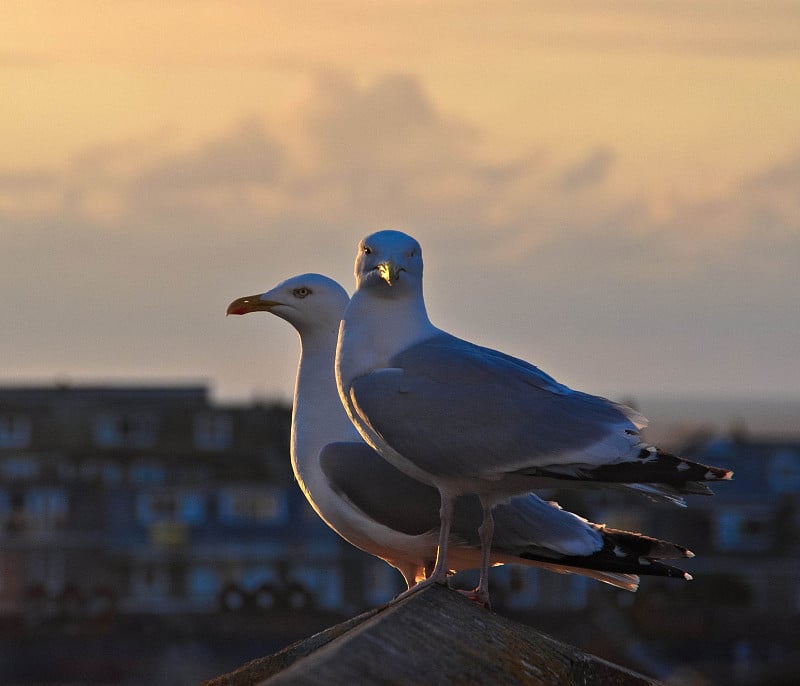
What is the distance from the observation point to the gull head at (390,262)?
11.3m

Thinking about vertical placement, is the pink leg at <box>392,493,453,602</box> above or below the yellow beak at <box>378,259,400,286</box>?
below

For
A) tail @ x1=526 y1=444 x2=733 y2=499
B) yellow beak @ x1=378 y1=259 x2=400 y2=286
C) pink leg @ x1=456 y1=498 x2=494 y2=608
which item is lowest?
pink leg @ x1=456 y1=498 x2=494 y2=608

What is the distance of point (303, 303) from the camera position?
14125 mm

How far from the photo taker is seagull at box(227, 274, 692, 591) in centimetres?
1294

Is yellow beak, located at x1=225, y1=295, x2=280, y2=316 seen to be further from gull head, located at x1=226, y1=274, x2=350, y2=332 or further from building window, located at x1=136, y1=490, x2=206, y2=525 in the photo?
building window, located at x1=136, y1=490, x2=206, y2=525

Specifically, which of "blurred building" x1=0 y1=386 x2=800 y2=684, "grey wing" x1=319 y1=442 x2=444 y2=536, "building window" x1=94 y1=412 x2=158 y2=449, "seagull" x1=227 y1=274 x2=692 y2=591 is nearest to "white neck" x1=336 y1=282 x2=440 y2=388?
"seagull" x1=227 y1=274 x2=692 y2=591

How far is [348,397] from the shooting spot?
1169 cm

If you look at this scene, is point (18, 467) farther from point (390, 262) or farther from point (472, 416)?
point (390, 262)

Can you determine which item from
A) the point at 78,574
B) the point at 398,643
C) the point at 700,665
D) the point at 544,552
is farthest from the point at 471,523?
the point at 78,574

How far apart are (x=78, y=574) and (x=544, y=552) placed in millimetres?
97810

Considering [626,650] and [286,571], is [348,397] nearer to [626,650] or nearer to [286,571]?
[626,650]

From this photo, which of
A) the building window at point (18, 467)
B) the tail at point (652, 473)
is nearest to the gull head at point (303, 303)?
the tail at point (652, 473)

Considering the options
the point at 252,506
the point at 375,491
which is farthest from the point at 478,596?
the point at 252,506

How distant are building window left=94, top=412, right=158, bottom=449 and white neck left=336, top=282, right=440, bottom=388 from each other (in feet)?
337
